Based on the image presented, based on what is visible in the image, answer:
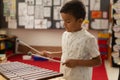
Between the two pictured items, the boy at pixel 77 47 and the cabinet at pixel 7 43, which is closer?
the boy at pixel 77 47

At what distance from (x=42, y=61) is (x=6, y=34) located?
124 cm

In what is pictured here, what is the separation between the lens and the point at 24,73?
154 cm

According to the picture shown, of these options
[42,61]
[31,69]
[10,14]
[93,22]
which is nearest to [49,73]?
[31,69]

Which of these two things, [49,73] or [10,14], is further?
[10,14]

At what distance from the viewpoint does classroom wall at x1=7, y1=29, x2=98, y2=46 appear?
525 centimetres

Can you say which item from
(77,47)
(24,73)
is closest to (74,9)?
(77,47)

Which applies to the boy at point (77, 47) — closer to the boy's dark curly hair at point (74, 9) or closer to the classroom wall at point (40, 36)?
the boy's dark curly hair at point (74, 9)

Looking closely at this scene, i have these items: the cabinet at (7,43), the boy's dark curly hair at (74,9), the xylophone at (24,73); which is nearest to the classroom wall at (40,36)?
the cabinet at (7,43)

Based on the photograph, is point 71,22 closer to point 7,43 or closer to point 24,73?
point 24,73

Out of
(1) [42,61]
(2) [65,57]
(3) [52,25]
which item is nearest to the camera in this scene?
(2) [65,57]

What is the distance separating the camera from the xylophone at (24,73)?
4.78 feet

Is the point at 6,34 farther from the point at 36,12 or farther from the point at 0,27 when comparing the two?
the point at 36,12

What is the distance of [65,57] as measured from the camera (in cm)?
168

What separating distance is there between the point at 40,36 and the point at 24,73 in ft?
12.5
